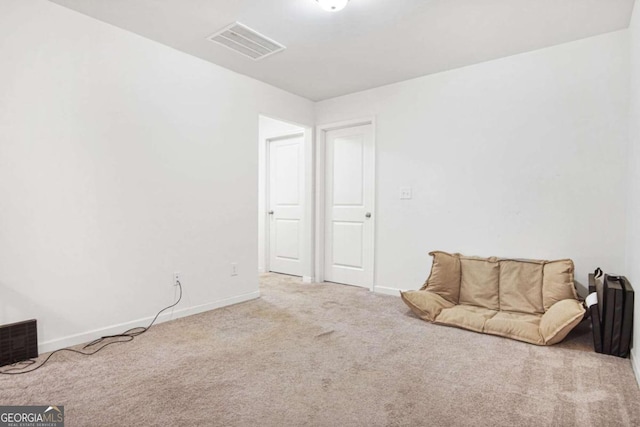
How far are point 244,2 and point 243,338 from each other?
2453 mm

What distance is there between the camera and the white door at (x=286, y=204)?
5012 millimetres

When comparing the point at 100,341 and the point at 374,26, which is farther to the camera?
the point at 374,26

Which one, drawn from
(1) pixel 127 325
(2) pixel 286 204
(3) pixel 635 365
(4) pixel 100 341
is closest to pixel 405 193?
(2) pixel 286 204

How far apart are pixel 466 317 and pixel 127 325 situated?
9.10ft

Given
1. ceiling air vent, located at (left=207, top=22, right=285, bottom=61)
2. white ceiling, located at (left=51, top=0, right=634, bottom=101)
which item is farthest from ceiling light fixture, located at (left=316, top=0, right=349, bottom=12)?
ceiling air vent, located at (left=207, top=22, right=285, bottom=61)

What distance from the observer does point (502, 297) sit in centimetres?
308

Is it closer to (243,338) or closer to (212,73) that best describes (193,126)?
(212,73)

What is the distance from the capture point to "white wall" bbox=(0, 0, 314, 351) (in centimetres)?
230

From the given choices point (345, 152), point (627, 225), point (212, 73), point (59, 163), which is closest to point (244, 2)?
point (212, 73)

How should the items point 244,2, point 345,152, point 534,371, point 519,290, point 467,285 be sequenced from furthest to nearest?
point 345,152 → point 467,285 → point 519,290 → point 244,2 → point 534,371

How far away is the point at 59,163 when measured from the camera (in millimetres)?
2457

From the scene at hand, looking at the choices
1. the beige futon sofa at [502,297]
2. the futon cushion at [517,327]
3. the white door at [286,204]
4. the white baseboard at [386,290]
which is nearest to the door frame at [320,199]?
the white door at [286,204]

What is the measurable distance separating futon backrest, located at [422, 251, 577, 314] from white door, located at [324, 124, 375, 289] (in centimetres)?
105

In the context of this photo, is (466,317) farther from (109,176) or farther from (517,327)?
(109,176)
